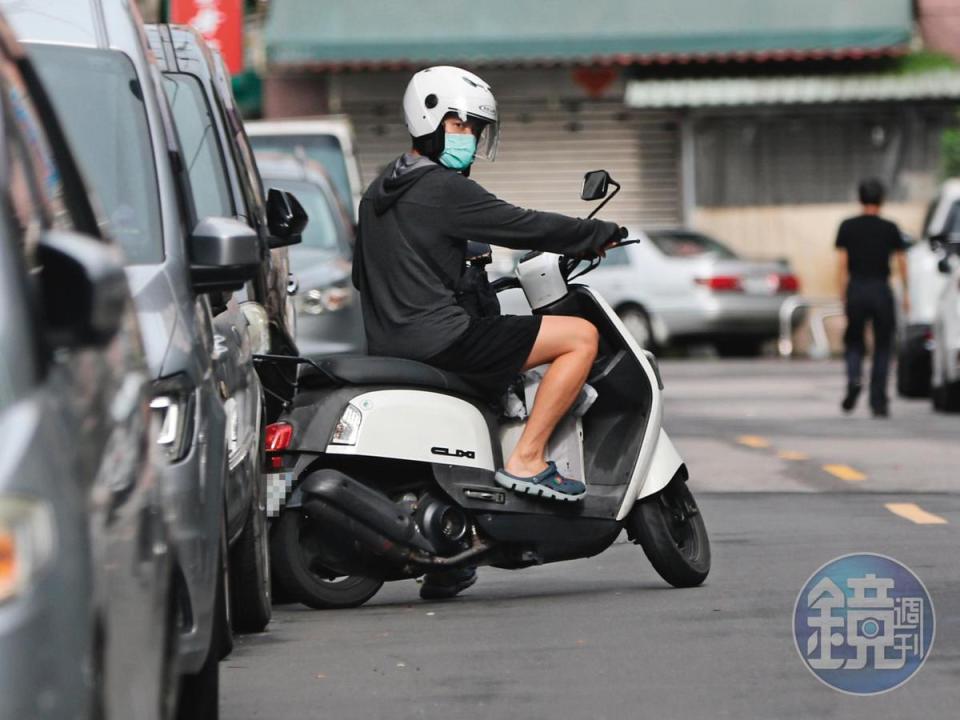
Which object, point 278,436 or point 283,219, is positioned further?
point 283,219

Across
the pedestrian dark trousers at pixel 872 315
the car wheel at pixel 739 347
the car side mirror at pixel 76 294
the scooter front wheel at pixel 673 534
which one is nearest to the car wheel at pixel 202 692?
the car side mirror at pixel 76 294

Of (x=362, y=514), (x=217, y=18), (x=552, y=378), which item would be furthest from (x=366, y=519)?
(x=217, y=18)

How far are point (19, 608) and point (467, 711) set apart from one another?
286cm

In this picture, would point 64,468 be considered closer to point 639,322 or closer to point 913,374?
point 913,374

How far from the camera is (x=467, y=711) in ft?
20.6

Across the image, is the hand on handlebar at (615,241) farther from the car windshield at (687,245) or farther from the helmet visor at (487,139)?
the car windshield at (687,245)

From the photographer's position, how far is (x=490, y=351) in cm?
838

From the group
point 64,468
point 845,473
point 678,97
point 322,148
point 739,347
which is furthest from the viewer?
point 678,97

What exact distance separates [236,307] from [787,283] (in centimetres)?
2191

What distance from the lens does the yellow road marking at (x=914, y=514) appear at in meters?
10.9

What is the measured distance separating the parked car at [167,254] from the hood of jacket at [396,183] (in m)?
0.73

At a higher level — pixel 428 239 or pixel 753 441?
pixel 428 239

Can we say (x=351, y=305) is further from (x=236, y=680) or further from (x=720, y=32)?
(x=720, y=32)

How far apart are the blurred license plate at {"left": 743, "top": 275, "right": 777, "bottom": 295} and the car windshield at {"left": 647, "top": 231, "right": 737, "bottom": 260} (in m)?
0.52
